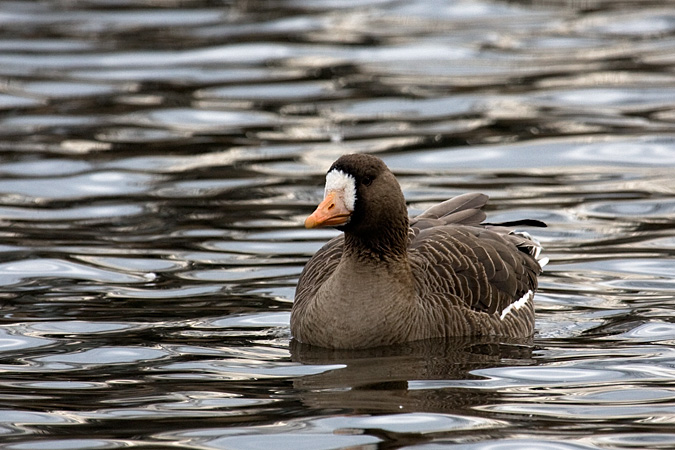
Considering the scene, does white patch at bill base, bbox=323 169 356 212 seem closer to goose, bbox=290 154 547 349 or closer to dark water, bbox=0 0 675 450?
goose, bbox=290 154 547 349

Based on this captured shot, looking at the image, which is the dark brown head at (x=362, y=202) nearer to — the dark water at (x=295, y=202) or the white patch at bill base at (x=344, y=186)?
the white patch at bill base at (x=344, y=186)

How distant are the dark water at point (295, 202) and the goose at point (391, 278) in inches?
9.9

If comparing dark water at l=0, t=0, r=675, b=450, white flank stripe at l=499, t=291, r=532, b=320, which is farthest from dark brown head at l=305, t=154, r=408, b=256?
white flank stripe at l=499, t=291, r=532, b=320

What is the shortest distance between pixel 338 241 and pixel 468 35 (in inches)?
572

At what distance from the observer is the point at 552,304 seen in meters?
11.3

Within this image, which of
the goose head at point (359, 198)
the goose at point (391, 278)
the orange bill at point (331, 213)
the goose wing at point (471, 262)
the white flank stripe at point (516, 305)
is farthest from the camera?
the white flank stripe at point (516, 305)

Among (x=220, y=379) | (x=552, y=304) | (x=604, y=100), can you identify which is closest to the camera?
(x=220, y=379)

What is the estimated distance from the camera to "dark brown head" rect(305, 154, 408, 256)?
9.24 m

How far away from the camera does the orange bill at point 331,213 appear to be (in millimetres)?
9103

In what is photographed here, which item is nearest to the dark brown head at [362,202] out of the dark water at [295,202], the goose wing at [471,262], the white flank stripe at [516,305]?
the goose wing at [471,262]

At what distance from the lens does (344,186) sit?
366 inches

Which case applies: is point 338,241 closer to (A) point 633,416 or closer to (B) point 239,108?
(A) point 633,416

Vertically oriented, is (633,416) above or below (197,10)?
below

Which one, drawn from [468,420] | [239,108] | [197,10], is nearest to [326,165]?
[239,108]
